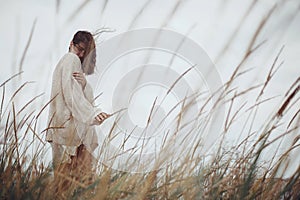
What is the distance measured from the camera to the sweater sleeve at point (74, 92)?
159cm

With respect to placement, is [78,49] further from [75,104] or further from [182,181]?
[182,181]

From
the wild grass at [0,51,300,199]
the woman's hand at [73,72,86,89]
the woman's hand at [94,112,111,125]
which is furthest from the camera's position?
the woman's hand at [73,72,86,89]

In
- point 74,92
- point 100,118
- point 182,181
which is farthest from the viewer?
point 74,92

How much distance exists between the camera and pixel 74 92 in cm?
164

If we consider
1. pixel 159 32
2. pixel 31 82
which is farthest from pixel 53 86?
pixel 159 32

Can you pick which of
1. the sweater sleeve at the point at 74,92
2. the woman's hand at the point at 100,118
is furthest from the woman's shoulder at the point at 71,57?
the woman's hand at the point at 100,118

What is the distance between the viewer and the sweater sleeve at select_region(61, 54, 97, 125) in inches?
62.8

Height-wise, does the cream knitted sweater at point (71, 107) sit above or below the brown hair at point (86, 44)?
below

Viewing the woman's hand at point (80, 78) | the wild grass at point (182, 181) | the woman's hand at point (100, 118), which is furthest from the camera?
the woman's hand at point (80, 78)

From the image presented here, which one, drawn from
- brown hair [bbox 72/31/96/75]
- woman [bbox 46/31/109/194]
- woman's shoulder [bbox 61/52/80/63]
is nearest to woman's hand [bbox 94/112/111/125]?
woman [bbox 46/31/109/194]

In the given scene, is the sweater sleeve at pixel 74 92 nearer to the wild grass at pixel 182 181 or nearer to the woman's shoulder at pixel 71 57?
the woman's shoulder at pixel 71 57

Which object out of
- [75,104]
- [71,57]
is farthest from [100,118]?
[71,57]

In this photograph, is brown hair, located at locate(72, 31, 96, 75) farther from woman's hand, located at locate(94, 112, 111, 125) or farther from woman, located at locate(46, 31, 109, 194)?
woman's hand, located at locate(94, 112, 111, 125)

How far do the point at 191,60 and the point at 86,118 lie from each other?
452mm
